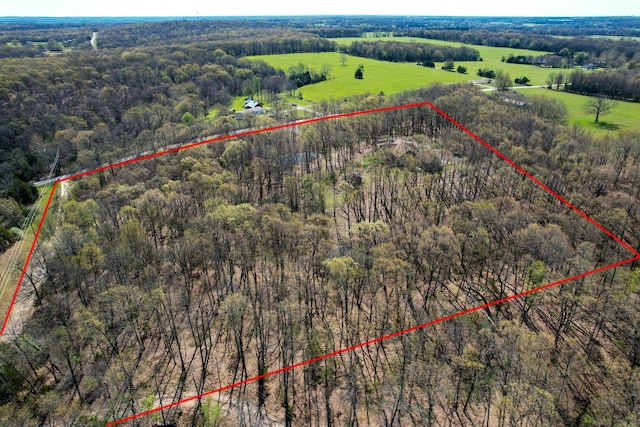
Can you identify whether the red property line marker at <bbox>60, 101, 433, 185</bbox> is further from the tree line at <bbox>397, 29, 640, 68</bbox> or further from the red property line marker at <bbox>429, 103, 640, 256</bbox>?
the tree line at <bbox>397, 29, 640, 68</bbox>

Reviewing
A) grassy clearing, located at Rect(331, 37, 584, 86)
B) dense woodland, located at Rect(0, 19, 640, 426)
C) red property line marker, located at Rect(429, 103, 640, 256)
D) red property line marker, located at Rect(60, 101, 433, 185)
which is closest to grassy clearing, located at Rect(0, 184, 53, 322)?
dense woodland, located at Rect(0, 19, 640, 426)

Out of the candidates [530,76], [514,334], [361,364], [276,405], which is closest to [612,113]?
[530,76]

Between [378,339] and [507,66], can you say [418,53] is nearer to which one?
[507,66]

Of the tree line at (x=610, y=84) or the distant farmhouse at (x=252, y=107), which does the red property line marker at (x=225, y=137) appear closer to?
the distant farmhouse at (x=252, y=107)

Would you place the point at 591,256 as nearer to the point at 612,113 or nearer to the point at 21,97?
the point at 612,113

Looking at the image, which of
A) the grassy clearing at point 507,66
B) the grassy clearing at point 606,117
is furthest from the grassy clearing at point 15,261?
the grassy clearing at point 507,66

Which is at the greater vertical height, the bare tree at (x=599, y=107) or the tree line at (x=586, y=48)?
the tree line at (x=586, y=48)
